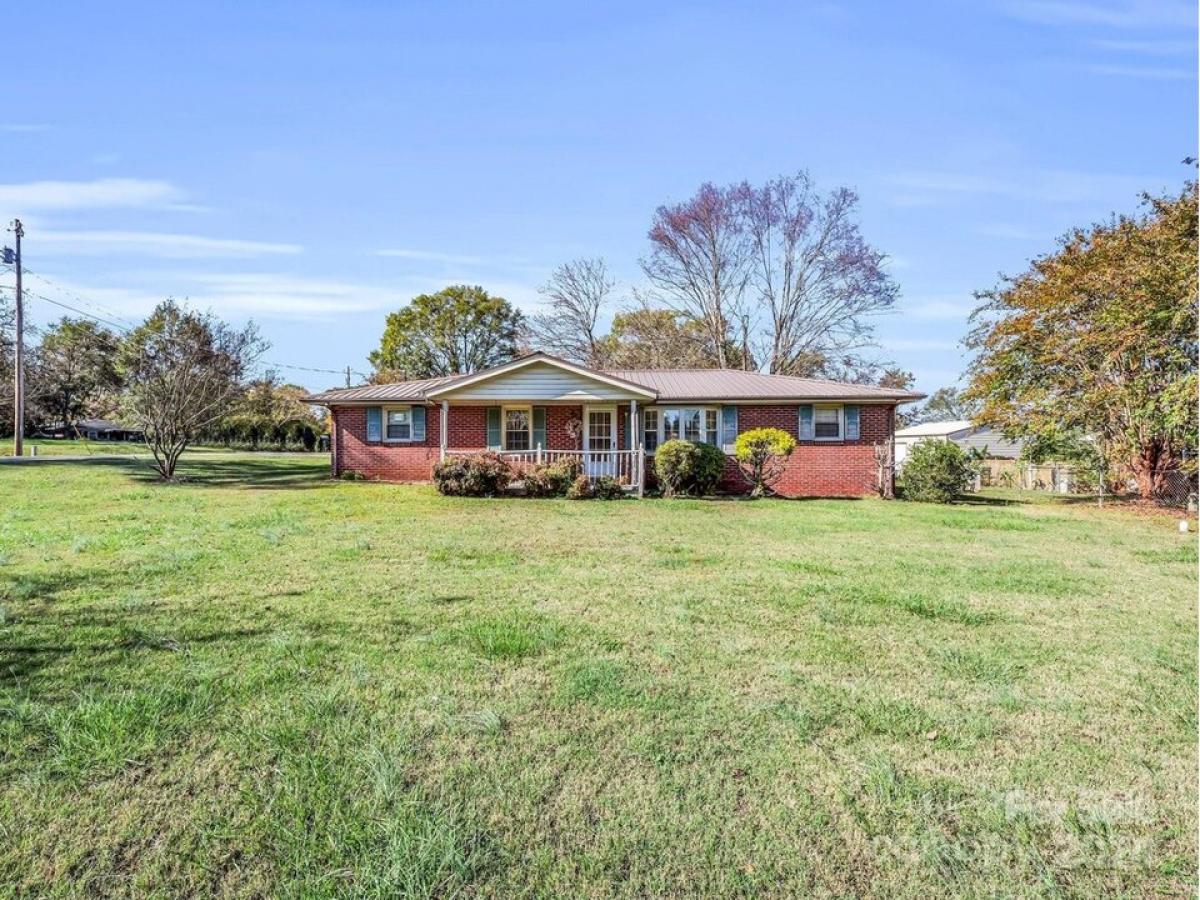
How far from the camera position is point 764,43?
348 inches

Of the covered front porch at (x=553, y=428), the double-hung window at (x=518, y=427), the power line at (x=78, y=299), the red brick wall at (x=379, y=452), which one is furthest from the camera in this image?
the power line at (x=78, y=299)

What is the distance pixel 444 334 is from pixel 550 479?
3008 centimetres

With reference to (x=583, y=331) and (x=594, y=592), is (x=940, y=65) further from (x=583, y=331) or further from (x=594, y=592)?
(x=583, y=331)

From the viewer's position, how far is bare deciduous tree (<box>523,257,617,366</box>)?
1406 inches

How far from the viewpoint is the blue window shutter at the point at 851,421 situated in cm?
1880

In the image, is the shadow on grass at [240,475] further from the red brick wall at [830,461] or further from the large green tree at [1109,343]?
the large green tree at [1109,343]

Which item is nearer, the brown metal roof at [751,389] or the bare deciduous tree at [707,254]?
the brown metal roof at [751,389]

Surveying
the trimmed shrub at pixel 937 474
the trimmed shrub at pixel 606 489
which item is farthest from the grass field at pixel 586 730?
the trimmed shrub at pixel 937 474

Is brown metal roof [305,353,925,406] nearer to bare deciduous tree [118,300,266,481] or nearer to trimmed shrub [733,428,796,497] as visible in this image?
trimmed shrub [733,428,796,497]

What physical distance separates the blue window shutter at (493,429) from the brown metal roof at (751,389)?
3949 mm

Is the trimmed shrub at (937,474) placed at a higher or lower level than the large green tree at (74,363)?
lower

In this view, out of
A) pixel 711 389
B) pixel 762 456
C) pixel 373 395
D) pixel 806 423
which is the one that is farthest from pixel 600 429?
pixel 373 395

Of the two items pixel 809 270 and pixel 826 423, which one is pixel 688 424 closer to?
pixel 826 423

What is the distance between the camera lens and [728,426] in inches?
752
